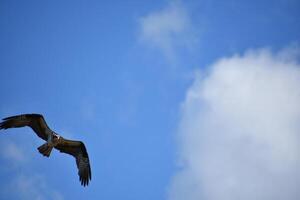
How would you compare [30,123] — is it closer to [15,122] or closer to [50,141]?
[15,122]

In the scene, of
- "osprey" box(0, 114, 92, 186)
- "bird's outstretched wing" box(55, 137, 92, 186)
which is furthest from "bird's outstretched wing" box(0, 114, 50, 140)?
"bird's outstretched wing" box(55, 137, 92, 186)

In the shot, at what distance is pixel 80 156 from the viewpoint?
80.6ft

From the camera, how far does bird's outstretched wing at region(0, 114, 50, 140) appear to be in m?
22.2

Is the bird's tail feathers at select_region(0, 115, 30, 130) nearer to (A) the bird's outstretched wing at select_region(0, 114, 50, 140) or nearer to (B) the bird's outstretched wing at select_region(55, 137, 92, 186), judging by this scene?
(A) the bird's outstretched wing at select_region(0, 114, 50, 140)

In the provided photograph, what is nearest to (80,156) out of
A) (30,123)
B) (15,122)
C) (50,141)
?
(50,141)

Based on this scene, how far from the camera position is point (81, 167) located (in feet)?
80.3

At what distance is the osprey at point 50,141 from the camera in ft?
72.7

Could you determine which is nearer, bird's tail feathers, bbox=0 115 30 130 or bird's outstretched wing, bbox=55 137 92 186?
bird's tail feathers, bbox=0 115 30 130

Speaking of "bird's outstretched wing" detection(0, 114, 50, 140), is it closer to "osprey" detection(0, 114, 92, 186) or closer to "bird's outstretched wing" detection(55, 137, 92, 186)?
"osprey" detection(0, 114, 92, 186)

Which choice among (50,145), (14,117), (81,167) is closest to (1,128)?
(14,117)

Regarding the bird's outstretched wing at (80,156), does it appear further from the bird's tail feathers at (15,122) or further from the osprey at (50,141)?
the bird's tail feathers at (15,122)

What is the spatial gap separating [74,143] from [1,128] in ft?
13.0

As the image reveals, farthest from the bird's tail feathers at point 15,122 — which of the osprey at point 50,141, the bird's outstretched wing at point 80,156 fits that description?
the bird's outstretched wing at point 80,156

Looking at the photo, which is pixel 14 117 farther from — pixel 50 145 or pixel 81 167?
pixel 81 167
